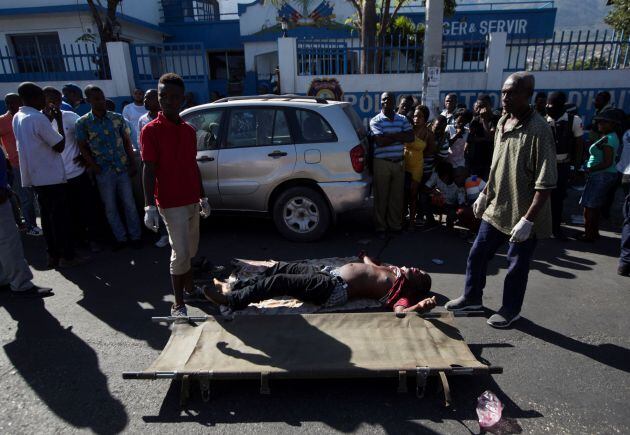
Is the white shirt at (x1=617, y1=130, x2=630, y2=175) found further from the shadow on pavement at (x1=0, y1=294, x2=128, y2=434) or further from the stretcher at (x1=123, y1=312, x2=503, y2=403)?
the shadow on pavement at (x1=0, y1=294, x2=128, y2=434)

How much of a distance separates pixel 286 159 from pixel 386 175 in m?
1.40

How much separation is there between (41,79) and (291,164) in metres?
10.1

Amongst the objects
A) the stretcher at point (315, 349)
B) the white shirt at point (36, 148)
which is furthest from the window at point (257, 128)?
the stretcher at point (315, 349)

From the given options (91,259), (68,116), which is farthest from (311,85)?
(91,259)

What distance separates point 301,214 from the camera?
5.65m

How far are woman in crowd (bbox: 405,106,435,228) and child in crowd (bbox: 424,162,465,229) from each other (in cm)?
26

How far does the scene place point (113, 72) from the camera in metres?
11.0

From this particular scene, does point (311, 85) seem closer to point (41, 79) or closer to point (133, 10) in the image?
point (41, 79)

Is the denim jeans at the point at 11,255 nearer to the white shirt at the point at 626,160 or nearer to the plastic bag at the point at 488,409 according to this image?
the plastic bag at the point at 488,409

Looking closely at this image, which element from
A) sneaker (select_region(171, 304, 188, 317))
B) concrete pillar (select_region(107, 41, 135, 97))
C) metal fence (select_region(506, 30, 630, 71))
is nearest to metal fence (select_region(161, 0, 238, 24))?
concrete pillar (select_region(107, 41, 135, 97))

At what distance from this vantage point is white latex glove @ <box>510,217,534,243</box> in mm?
3176

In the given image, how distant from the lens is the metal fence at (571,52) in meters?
8.98

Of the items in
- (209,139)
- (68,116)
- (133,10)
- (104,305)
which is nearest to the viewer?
(104,305)

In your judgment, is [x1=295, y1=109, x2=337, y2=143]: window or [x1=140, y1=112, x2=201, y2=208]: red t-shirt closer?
[x1=140, y1=112, x2=201, y2=208]: red t-shirt
